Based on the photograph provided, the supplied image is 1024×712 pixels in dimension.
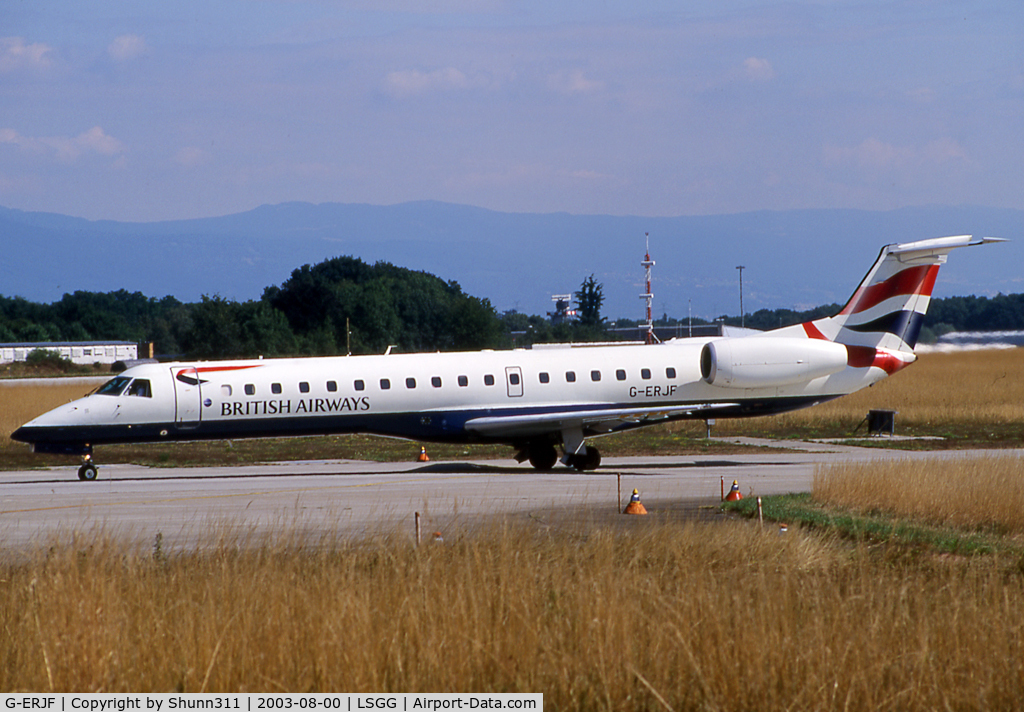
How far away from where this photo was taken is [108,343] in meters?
115

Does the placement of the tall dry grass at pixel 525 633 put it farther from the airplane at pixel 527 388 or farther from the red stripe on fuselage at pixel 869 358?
the red stripe on fuselage at pixel 869 358

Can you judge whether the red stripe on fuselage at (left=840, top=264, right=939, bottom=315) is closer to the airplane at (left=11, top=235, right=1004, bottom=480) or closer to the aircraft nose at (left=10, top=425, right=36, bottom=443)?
the airplane at (left=11, top=235, right=1004, bottom=480)

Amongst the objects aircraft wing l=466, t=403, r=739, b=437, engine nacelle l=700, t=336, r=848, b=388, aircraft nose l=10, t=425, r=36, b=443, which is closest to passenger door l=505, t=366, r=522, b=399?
aircraft wing l=466, t=403, r=739, b=437

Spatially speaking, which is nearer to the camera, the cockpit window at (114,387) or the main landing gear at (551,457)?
the cockpit window at (114,387)

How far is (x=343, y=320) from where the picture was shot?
102 m

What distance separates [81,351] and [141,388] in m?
96.4

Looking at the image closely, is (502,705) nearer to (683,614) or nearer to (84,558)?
(683,614)

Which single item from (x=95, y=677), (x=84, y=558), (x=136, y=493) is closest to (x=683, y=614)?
(x=95, y=677)

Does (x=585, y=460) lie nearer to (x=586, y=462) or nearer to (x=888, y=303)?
(x=586, y=462)

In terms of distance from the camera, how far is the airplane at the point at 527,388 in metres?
24.2

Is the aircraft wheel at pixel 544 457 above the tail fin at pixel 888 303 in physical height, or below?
below

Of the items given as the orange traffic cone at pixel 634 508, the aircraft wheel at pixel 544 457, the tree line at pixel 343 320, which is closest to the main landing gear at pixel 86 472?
the aircraft wheel at pixel 544 457

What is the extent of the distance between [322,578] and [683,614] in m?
3.04

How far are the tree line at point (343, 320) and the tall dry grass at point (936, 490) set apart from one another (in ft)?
153
